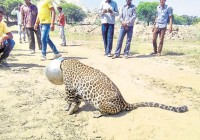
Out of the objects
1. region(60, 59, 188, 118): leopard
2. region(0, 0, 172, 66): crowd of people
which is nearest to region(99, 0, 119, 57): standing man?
region(0, 0, 172, 66): crowd of people

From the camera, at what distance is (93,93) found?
5.86 m

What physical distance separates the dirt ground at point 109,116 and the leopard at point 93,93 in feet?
0.39

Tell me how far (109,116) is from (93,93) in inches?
19.4

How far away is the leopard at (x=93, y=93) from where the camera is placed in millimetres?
5781

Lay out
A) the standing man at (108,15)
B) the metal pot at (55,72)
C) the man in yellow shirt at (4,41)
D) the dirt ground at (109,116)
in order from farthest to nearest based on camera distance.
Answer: the standing man at (108,15) → the man in yellow shirt at (4,41) → the metal pot at (55,72) → the dirt ground at (109,116)

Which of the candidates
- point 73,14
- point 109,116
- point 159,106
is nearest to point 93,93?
point 109,116

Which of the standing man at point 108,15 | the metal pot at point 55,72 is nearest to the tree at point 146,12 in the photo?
the standing man at point 108,15

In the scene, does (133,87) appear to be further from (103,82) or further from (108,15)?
(108,15)

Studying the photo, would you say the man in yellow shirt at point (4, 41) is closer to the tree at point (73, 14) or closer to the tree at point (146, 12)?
the tree at point (146, 12)

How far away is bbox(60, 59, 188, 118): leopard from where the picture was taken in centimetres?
578

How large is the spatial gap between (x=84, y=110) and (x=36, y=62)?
4686mm

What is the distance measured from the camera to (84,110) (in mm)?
6340

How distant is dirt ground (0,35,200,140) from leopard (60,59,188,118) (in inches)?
4.6

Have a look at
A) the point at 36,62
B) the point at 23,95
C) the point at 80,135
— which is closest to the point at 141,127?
the point at 80,135
